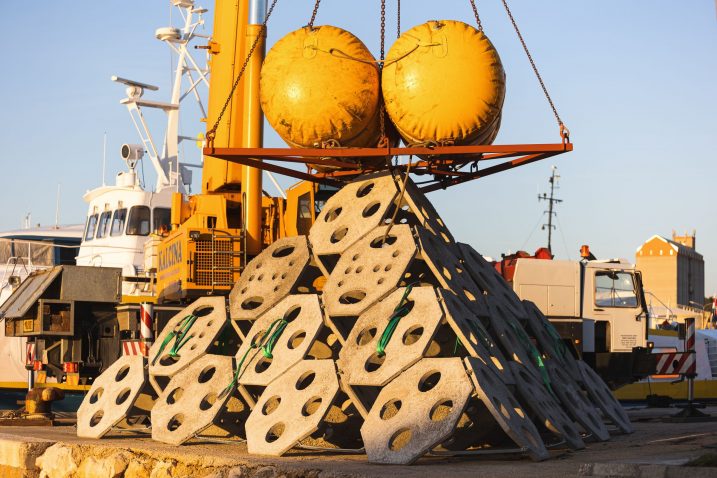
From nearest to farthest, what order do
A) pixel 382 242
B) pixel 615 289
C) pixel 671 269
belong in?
1. pixel 382 242
2. pixel 615 289
3. pixel 671 269

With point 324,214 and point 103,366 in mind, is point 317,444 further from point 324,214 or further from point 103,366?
point 103,366

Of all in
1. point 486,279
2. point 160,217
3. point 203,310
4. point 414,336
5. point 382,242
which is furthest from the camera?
point 160,217

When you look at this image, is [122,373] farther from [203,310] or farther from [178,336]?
[203,310]

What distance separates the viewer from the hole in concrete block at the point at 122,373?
551 inches

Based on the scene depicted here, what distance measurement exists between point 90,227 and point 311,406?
1849 cm

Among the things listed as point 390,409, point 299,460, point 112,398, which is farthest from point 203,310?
point 299,460

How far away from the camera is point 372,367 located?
11.7 metres

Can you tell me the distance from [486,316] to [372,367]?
187 centimetres

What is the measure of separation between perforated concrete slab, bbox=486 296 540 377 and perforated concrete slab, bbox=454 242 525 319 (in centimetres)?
28

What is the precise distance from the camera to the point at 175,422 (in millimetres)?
12656

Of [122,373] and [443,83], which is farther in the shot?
[122,373]

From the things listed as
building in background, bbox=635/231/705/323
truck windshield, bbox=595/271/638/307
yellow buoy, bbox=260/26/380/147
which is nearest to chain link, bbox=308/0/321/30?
yellow buoy, bbox=260/26/380/147

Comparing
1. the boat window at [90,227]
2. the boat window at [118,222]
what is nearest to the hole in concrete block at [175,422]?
the boat window at [118,222]

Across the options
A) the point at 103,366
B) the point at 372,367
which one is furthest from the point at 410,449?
the point at 103,366
